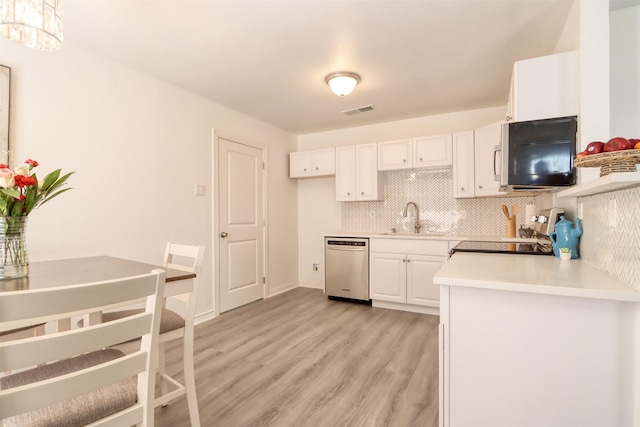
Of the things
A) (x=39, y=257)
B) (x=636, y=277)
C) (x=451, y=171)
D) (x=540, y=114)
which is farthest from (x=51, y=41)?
(x=451, y=171)

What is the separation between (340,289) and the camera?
4008 mm

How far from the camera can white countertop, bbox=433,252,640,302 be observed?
1080 millimetres

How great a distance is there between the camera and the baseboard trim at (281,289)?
4316mm

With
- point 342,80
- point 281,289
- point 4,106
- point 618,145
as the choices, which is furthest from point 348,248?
point 4,106

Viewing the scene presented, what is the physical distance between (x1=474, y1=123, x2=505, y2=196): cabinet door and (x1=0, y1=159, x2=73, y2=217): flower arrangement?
350cm

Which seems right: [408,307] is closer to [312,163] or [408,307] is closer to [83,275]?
[312,163]

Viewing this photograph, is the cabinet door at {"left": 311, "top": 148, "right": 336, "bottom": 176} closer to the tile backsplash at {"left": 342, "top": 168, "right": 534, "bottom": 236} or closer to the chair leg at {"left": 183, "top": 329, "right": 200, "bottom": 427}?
the tile backsplash at {"left": 342, "top": 168, "right": 534, "bottom": 236}

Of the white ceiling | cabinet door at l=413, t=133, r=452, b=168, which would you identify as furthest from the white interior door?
cabinet door at l=413, t=133, r=452, b=168

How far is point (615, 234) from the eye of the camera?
4.22 feet

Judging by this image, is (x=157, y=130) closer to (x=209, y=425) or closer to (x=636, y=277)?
(x=209, y=425)

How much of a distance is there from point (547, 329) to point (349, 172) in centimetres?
325

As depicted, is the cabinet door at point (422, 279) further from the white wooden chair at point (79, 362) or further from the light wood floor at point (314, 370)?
the white wooden chair at point (79, 362)

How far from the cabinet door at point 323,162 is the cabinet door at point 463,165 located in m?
1.56

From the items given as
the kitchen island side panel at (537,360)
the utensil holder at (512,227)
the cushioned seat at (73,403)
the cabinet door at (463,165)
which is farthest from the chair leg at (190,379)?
the utensil holder at (512,227)
